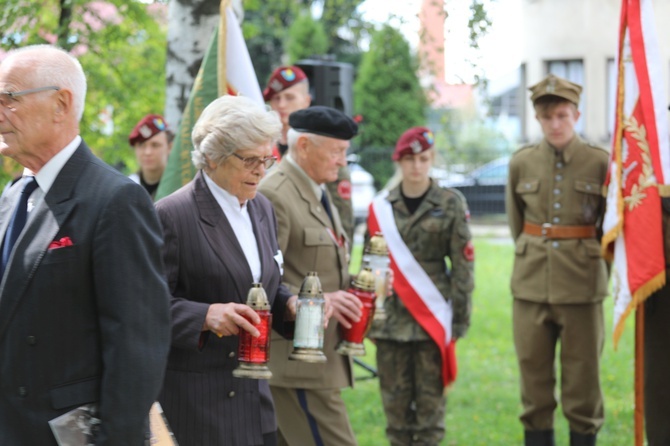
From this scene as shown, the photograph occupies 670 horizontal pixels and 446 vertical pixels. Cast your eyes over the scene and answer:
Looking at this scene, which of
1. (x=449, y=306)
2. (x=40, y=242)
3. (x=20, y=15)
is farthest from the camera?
(x=20, y=15)

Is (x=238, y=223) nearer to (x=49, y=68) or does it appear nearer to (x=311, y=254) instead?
(x=311, y=254)

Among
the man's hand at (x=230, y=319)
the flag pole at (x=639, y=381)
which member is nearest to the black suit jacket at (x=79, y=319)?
the man's hand at (x=230, y=319)

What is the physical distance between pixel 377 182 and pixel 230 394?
28.2 metres

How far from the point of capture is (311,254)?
5.27 m

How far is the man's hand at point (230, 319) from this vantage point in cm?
383

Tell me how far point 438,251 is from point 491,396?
106 inches

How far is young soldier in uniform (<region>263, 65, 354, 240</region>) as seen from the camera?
7.22 m

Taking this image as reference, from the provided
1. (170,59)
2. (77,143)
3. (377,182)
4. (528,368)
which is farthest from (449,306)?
(377,182)

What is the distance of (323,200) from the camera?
5.49 m

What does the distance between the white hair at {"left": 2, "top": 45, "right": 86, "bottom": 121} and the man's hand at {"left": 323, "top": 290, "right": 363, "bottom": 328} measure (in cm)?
186

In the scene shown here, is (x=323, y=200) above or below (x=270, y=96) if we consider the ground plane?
below

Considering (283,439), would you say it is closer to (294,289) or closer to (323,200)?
(294,289)

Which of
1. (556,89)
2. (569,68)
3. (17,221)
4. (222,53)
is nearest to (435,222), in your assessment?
(556,89)

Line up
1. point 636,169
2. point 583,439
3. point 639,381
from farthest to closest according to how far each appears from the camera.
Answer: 1. point 583,439
2. point 636,169
3. point 639,381
